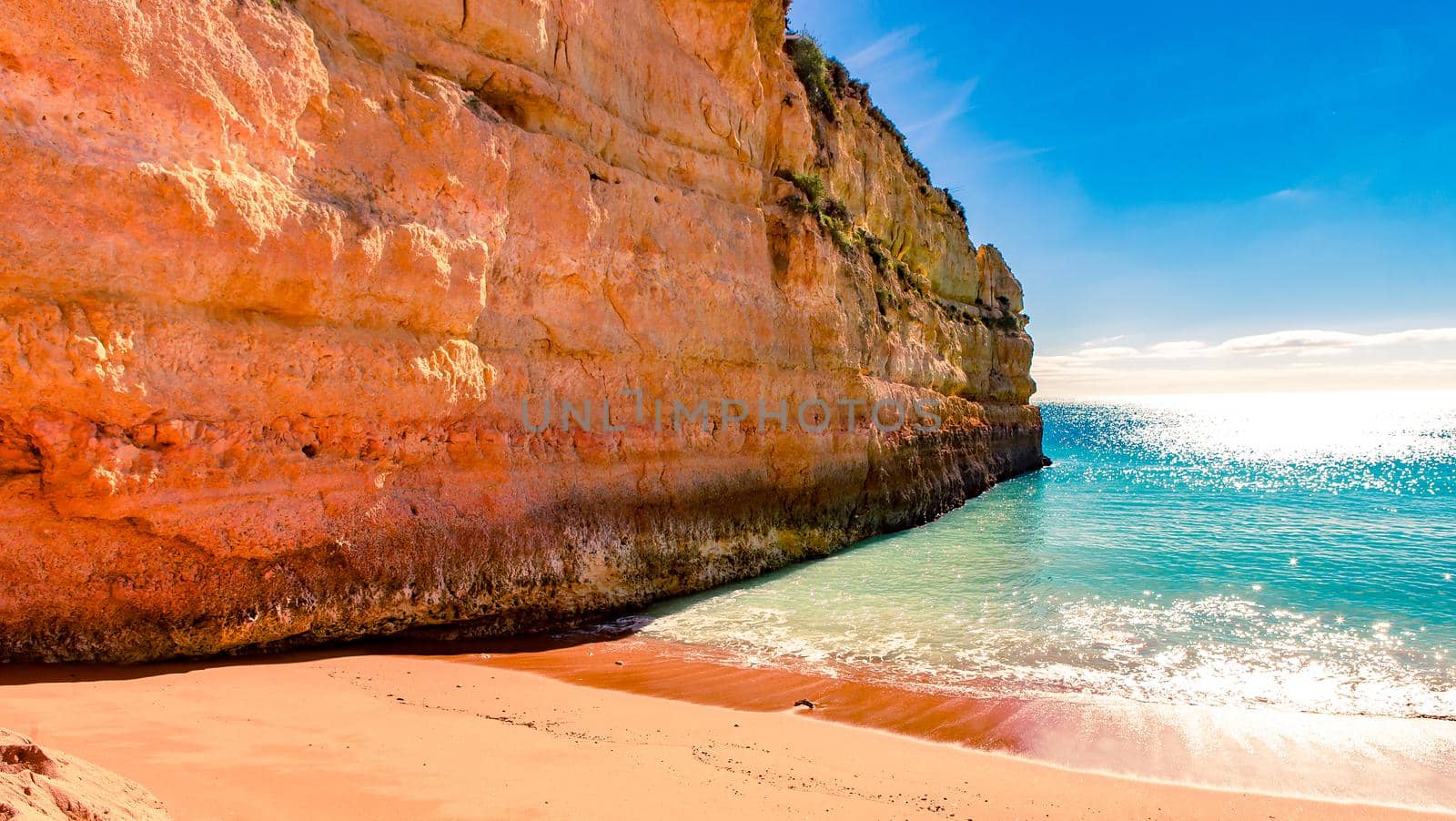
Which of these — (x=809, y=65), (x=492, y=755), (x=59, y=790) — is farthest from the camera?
(x=809, y=65)

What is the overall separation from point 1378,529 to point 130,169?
24.1m

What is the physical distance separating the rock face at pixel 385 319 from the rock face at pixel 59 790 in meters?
3.89

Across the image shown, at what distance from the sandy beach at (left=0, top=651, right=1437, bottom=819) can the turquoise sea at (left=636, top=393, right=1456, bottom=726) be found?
206 cm

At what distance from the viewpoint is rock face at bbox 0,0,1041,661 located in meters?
5.45

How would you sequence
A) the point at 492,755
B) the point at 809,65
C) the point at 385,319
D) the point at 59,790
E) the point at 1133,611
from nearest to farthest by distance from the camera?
the point at 59,790 < the point at 492,755 < the point at 385,319 < the point at 1133,611 < the point at 809,65

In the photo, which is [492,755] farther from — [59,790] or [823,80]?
[823,80]

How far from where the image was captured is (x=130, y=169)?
220 inches

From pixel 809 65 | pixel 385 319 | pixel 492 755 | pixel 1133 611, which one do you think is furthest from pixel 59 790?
pixel 809 65

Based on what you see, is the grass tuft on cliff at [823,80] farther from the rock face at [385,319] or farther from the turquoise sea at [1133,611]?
the turquoise sea at [1133,611]

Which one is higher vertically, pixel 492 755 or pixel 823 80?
pixel 823 80

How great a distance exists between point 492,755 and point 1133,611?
9176mm

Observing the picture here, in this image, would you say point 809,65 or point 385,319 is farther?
point 809,65

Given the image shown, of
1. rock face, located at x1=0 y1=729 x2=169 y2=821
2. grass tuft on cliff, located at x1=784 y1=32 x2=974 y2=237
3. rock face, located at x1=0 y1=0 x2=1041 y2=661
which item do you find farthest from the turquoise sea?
grass tuft on cliff, located at x1=784 y1=32 x2=974 y2=237

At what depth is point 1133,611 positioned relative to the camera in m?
9.87
